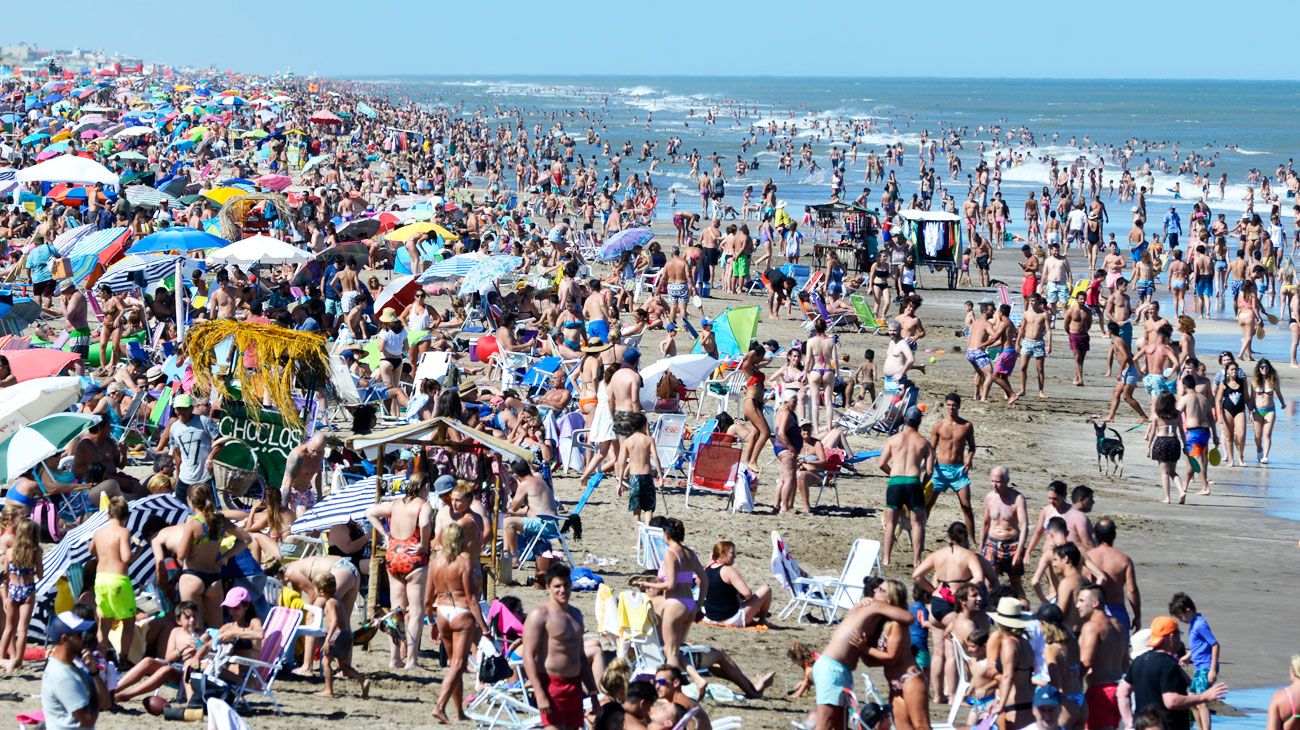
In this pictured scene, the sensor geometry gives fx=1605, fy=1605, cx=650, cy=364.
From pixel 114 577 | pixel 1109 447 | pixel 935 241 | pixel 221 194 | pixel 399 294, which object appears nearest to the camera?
pixel 114 577

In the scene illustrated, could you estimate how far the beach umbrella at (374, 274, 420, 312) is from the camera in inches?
664

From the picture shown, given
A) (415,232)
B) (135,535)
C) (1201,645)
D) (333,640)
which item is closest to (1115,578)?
(1201,645)

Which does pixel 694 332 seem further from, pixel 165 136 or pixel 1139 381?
pixel 165 136

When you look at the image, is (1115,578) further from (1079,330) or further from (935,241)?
(935,241)

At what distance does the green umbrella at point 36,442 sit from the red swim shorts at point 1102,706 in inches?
239

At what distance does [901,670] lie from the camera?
7.34m

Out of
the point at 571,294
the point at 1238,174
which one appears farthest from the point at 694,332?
→ the point at 1238,174

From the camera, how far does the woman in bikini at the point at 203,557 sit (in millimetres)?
7992

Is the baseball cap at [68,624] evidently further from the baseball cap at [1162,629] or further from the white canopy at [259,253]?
the white canopy at [259,253]

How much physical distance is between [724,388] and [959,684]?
6785mm

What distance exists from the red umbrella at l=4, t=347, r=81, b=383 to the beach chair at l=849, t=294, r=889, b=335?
11293 millimetres

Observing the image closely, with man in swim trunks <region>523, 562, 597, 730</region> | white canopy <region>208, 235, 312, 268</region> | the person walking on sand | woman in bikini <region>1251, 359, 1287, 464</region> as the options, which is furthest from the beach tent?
man in swim trunks <region>523, 562, 597, 730</region>

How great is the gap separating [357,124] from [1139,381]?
5603 cm

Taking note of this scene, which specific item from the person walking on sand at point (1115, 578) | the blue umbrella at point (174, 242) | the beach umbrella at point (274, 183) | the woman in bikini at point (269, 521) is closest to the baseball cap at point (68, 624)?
the woman in bikini at point (269, 521)
